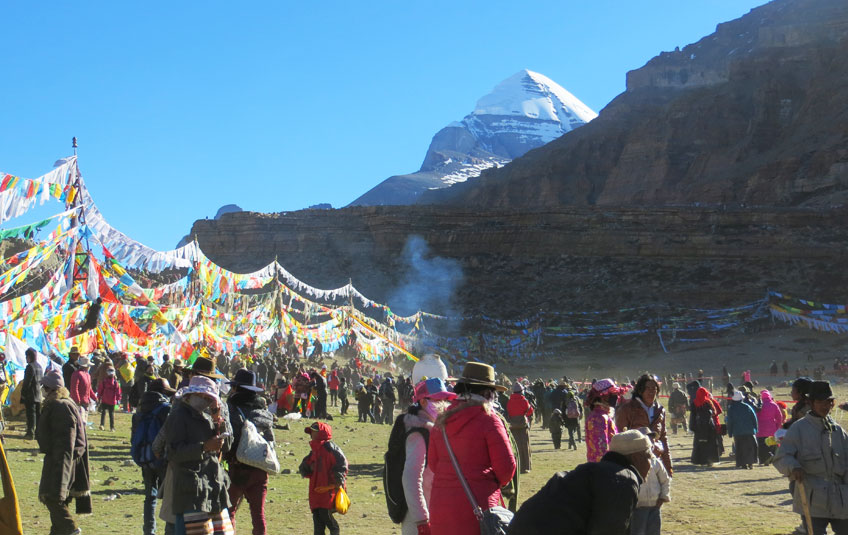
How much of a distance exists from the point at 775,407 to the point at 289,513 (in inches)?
348

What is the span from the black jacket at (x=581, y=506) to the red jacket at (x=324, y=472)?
13.1 feet

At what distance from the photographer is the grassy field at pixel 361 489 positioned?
9648 mm

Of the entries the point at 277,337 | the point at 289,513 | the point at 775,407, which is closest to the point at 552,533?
the point at 289,513

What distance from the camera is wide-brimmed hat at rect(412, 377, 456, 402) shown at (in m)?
5.88

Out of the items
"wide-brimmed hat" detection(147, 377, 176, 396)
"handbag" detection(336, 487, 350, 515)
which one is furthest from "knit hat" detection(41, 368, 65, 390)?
"handbag" detection(336, 487, 350, 515)

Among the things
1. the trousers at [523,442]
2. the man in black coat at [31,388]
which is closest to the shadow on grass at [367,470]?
the trousers at [523,442]

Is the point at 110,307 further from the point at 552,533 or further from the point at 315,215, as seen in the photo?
the point at 315,215

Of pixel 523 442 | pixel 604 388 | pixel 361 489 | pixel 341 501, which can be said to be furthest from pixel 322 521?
pixel 523 442

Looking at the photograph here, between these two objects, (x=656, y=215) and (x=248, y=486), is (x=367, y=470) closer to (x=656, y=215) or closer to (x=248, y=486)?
(x=248, y=486)

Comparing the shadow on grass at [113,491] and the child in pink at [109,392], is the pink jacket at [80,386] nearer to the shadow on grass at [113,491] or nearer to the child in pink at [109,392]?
the child in pink at [109,392]

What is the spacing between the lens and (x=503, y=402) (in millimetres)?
19125

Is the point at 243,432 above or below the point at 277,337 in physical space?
below

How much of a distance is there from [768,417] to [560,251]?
60.5m

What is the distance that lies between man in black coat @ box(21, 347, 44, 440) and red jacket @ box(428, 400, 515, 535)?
10.7 m
